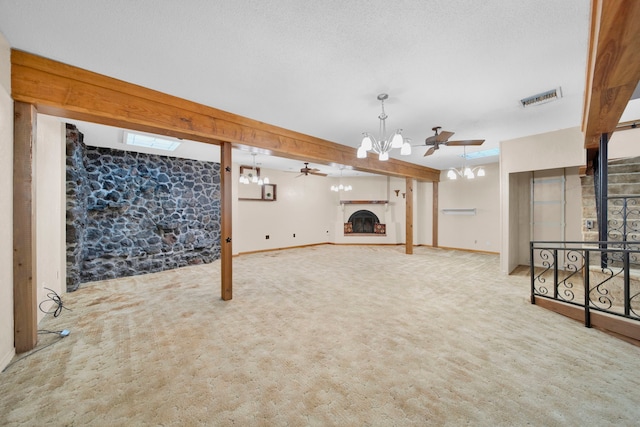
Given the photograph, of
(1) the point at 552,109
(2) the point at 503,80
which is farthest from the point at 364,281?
(1) the point at 552,109

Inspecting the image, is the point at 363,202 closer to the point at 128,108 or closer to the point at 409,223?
the point at 409,223

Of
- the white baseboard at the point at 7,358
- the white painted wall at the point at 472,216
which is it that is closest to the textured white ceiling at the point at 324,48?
the white baseboard at the point at 7,358

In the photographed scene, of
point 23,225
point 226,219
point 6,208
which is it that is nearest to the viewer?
point 6,208

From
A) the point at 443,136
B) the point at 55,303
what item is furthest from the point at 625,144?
the point at 55,303

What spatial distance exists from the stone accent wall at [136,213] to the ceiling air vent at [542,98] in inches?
243

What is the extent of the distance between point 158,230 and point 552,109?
7295mm

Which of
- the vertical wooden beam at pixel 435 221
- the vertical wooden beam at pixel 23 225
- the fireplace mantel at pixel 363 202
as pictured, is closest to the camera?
the vertical wooden beam at pixel 23 225

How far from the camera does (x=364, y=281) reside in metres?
4.54

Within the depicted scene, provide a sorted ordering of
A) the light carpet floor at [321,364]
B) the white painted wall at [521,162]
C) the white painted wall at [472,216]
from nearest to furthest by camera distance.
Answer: the light carpet floor at [321,364] → the white painted wall at [521,162] → the white painted wall at [472,216]

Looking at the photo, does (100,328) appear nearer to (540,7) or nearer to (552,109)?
(540,7)

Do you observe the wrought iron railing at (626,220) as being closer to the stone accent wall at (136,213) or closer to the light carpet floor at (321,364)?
the light carpet floor at (321,364)

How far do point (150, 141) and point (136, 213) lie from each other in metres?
1.68

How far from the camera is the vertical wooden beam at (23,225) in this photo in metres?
2.20

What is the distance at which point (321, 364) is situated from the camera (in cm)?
212
